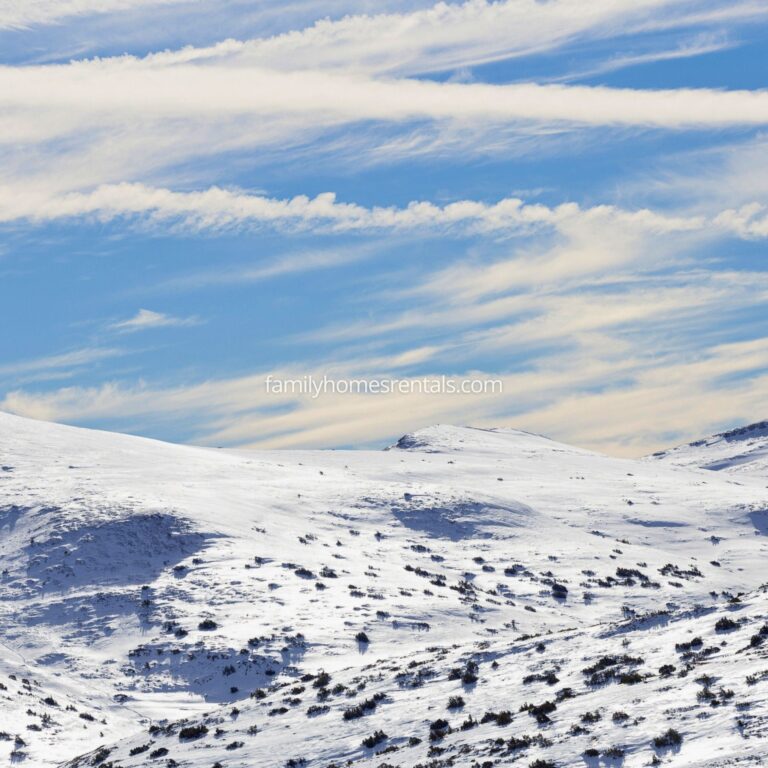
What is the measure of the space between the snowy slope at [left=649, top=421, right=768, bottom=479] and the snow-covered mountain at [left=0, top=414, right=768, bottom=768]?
28.2 metres

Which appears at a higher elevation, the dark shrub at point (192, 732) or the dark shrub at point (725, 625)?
the dark shrub at point (725, 625)

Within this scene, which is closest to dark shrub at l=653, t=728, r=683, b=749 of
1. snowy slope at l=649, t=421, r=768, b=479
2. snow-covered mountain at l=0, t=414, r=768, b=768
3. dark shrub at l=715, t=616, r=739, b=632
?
snow-covered mountain at l=0, t=414, r=768, b=768

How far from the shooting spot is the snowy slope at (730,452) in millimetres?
146375

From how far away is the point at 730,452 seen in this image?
164875 mm

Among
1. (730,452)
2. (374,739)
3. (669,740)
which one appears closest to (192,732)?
(374,739)

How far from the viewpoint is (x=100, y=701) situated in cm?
4619

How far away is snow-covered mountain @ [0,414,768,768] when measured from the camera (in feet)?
84.8

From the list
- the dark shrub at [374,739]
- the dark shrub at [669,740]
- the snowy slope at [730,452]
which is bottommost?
the snowy slope at [730,452]

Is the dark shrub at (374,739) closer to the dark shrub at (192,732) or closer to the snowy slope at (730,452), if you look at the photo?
the dark shrub at (192,732)

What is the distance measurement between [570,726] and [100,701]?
90.8 ft

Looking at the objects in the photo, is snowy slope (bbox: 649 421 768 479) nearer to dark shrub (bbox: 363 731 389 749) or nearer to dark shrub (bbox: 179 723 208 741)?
dark shrub (bbox: 179 723 208 741)

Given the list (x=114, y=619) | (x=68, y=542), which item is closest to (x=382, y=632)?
(x=114, y=619)

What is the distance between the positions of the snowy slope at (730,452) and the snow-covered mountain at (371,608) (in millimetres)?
28196

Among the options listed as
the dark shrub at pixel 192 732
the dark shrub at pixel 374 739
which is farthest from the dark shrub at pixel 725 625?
the dark shrub at pixel 192 732
